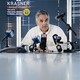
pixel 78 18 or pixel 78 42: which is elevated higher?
pixel 78 18

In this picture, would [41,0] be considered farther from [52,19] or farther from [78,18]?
[78,18]

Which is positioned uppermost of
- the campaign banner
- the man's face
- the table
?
the campaign banner

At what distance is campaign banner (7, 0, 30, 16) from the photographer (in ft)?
18.0

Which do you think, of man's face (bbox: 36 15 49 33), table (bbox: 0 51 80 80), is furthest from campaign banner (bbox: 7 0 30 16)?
table (bbox: 0 51 80 80)

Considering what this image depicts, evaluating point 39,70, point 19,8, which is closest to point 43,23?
point 19,8

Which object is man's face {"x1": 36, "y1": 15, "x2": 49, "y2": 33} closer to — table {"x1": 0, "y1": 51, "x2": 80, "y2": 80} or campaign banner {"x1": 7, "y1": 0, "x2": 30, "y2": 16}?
campaign banner {"x1": 7, "y1": 0, "x2": 30, "y2": 16}

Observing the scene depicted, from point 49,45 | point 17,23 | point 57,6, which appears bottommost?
point 49,45

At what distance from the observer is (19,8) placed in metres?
5.52

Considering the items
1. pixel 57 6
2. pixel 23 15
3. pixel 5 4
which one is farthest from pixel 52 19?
pixel 5 4

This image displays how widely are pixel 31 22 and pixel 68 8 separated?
879 mm

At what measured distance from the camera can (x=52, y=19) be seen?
543 centimetres

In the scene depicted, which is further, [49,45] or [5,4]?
[5,4]

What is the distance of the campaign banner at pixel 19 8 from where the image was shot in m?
5.50

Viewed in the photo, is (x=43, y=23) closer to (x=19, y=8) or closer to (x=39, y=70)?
(x=19, y=8)
